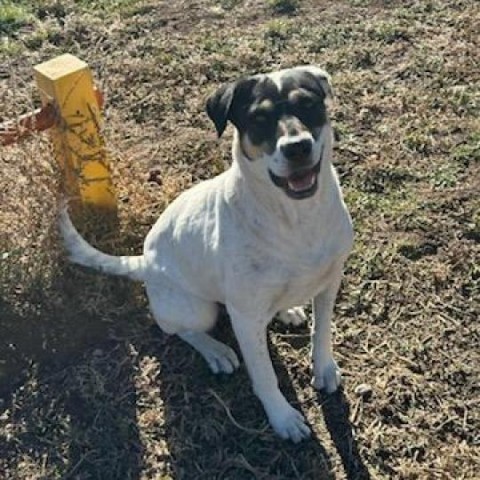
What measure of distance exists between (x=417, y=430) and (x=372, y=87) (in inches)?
111

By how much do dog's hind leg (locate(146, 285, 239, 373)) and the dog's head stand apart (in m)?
0.92

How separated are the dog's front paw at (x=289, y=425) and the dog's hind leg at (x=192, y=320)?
0.39 m

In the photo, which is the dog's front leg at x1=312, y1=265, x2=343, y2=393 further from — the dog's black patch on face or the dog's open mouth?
the dog's black patch on face

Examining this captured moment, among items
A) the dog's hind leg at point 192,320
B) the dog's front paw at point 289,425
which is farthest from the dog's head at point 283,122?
the dog's front paw at point 289,425

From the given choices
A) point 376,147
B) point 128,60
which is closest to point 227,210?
point 376,147

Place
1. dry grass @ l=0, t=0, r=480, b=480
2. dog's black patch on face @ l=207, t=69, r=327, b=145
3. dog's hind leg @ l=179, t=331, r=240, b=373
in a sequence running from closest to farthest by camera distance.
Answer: dog's black patch on face @ l=207, t=69, r=327, b=145 < dry grass @ l=0, t=0, r=480, b=480 < dog's hind leg @ l=179, t=331, r=240, b=373

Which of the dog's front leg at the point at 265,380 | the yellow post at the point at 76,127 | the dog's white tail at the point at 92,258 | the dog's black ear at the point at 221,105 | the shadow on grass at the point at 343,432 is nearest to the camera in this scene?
the dog's black ear at the point at 221,105

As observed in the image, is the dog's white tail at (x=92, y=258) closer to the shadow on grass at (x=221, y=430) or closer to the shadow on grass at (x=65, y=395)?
the shadow on grass at (x=65, y=395)

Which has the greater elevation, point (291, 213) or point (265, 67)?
point (291, 213)

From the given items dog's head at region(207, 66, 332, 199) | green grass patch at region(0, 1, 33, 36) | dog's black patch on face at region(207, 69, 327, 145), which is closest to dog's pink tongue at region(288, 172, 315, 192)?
dog's head at region(207, 66, 332, 199)

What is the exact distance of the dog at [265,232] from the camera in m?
3.06

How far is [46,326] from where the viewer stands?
4262 mm

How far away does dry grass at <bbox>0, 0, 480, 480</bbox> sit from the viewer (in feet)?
11.9

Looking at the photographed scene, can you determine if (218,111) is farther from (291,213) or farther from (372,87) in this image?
(372,87)
